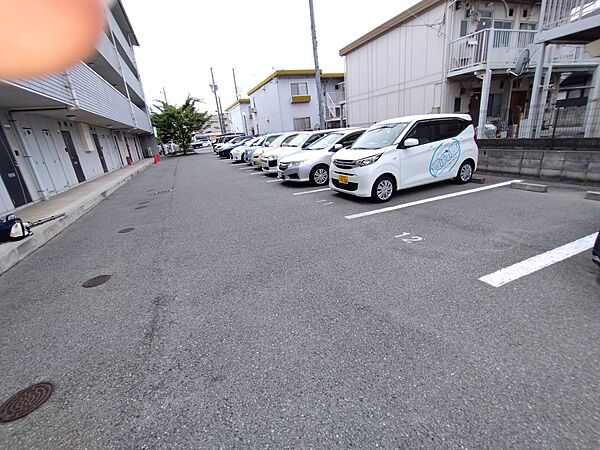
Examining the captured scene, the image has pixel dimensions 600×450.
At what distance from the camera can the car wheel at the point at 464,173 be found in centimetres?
692

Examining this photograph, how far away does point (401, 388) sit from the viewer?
1.85m

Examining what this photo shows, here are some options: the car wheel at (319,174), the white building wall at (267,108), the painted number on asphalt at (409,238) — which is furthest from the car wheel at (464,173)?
the white building wall at (267,108)

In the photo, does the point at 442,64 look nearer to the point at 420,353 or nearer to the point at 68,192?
the point at 420,353

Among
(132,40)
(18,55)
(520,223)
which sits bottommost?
(520,223)

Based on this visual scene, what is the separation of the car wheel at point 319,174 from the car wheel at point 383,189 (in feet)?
8.52

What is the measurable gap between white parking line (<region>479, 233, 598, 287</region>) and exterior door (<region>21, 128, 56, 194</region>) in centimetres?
1158

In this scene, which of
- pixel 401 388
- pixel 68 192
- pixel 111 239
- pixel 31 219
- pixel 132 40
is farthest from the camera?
pixel 132 40

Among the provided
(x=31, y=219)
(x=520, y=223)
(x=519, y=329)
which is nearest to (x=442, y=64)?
(x=520, y=223)

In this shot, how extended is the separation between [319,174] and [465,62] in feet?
27.6

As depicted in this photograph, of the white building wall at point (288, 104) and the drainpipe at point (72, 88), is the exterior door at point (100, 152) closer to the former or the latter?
the drainpipe at point (72, 88)

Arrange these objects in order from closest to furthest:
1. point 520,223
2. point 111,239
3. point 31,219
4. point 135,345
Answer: point 135,345 → point 520,223 → point 111,239 → point 31,219

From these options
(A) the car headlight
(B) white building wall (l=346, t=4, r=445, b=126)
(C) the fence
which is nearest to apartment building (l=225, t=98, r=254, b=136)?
(B) white building wall (l=346, t=4, r=445, b=126)

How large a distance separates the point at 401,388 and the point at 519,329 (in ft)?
3.85

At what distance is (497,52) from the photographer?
418 inches
